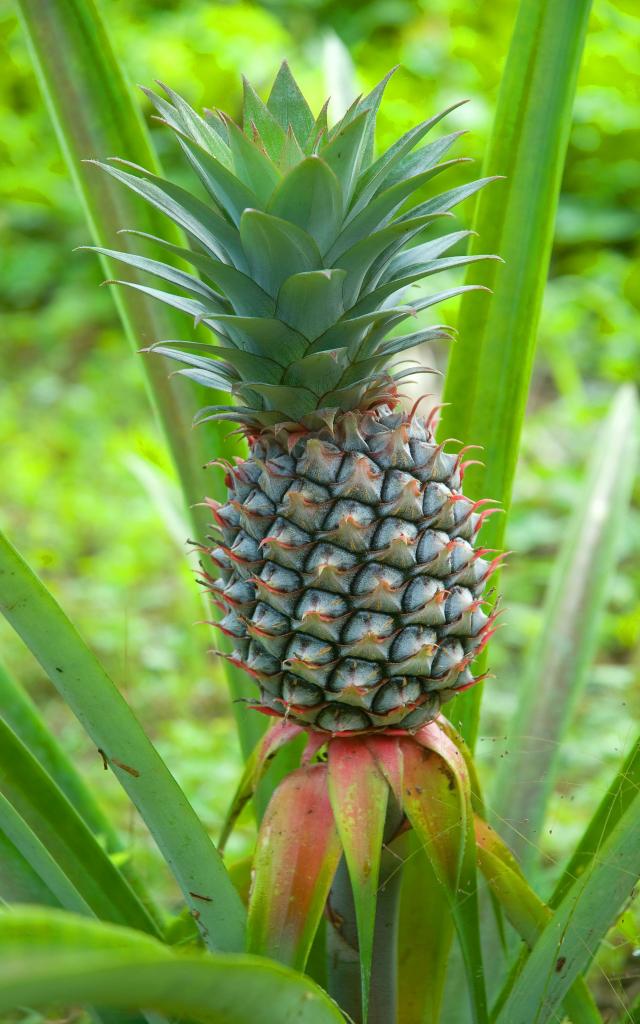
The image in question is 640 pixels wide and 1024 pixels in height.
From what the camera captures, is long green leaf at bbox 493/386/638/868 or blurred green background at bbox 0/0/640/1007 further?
blurred green background at bbox 0/0/640/1007

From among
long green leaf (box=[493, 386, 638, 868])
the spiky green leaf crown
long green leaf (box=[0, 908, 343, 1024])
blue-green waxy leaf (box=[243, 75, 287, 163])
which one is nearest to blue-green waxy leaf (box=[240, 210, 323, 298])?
the spiky green leaf crown

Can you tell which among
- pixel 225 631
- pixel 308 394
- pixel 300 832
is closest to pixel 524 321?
pixel 308 394

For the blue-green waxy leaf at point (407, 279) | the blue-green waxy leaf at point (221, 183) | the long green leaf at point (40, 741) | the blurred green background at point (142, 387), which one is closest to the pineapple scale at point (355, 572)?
the blue-green waxy leaf at point (407, 279)

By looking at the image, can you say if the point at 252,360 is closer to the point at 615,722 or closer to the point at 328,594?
the point at 328,594

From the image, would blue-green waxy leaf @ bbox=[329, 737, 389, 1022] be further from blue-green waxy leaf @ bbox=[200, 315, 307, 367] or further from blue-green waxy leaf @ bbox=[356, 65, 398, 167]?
blue-green waxy leaf @ bbox=[356, 65, 398, 167]

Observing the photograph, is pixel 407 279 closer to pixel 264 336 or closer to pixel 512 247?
pixel 264 336

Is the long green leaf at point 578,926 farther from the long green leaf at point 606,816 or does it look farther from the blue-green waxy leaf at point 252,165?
the blue-green waxy leaf at point 252,165

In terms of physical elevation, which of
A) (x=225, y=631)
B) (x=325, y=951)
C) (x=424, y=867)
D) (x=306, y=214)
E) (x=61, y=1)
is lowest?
(x=325, y=951)
